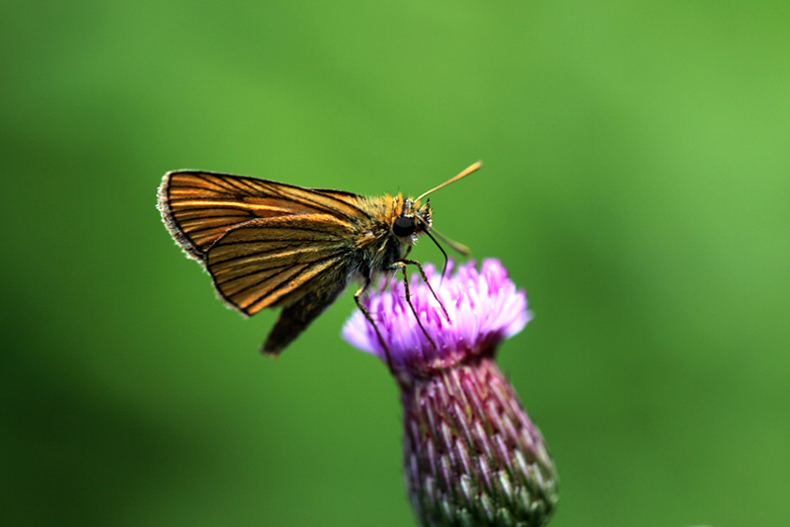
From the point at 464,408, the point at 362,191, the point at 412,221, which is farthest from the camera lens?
the point at 362,191

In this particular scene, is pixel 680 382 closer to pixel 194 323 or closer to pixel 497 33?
pixel 497 33

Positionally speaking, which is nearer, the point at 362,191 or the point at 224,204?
the point at 224,204

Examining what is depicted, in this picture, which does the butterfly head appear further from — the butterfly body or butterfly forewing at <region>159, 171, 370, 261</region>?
butterfly forewing at <region>159, 171, 370, 261</region>

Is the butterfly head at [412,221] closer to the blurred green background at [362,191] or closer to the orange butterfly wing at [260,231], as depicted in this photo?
the orange butterfly wing at [260,231]

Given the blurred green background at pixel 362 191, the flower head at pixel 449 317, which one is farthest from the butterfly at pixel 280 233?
the blurred green background at pixel 362 191

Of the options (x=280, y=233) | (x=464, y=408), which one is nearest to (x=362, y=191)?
(x=280, y=233)

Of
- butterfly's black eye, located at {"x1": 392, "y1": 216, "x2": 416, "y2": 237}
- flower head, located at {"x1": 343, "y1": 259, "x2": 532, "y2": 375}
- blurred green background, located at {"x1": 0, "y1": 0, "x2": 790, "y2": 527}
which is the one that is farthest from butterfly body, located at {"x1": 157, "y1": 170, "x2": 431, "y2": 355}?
blurred green background, located at {"x1": 0, "y1": 0, "x2": 790, "y2": 527}

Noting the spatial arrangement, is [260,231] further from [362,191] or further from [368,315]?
[362,191]

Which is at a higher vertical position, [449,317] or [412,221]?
[412,221]
